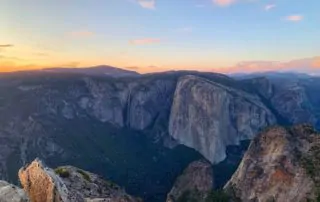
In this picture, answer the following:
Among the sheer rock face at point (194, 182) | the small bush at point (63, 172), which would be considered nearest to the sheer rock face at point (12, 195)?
the small bush at point (63, 172)

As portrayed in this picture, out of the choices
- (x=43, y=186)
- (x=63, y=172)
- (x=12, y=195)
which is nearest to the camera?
(x=12, y=195)

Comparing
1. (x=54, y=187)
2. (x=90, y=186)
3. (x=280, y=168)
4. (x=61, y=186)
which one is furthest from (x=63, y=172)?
(x=280, y=168)

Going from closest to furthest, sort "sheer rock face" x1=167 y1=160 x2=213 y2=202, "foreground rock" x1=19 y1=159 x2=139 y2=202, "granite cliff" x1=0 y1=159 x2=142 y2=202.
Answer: "granite cliff" x1=0 y1=159 x2=142 y2=202
"foreground rock" x1=19 y1=159 x2=139 y2=202
"sheer rock face" x1=167 y1=160 x2=213 y2=202

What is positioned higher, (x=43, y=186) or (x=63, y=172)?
(x=43, y=186)

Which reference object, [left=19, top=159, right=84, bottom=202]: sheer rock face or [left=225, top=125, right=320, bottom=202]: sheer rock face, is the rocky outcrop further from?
[left=225, top=125, right=320, bottom=202]: sheer rock face

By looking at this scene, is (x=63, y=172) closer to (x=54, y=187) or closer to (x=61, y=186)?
(x=61, y=186)

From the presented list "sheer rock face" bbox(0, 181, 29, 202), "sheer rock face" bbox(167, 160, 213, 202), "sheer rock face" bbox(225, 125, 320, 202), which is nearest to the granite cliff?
"sheer rock face" bbox(0, 181, 29, 202)
